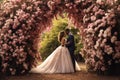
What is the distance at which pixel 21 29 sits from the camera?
43.8ft

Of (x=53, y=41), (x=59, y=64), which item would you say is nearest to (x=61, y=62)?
(x=59, y=64)

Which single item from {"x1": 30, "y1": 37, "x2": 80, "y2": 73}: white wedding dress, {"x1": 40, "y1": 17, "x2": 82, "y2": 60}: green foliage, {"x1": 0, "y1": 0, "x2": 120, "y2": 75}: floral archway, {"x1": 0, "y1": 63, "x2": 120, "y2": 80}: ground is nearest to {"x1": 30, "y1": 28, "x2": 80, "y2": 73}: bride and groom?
{"x1": 30, "y1": 37, "x2": 80, "y2": 73}: white wedding dress

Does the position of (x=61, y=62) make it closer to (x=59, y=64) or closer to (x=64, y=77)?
(x=59, y=64)

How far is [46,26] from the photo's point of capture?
14.4 meters

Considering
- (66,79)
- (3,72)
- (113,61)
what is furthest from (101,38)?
(3,72)

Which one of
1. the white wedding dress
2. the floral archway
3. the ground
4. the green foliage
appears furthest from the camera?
the green foliage

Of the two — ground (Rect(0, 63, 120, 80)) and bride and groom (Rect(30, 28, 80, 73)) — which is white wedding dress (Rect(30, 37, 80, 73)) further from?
ground (Rect(0, 63, 120, 80))

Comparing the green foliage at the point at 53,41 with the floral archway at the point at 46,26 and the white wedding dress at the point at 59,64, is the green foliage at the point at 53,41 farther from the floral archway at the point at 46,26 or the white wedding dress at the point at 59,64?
the floral archway at the point at 46,26

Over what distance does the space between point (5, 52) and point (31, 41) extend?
1123 mm

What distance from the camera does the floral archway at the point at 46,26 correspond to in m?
12.2

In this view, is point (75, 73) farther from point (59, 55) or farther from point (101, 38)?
point (101, 38)

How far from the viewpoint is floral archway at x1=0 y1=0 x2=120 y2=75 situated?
479 inches

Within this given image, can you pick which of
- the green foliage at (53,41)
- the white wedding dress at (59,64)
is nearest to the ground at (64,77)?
the white wedding dress at (59,64)

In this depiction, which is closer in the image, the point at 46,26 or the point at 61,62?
the point at 46,26
